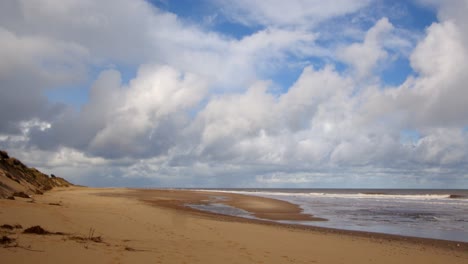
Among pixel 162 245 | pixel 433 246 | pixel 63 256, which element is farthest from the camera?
pixel 433 246

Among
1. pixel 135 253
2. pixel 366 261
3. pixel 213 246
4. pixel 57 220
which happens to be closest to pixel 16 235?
pixel 135 253

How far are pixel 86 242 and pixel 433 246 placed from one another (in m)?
14.5

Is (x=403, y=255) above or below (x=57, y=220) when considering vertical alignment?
below

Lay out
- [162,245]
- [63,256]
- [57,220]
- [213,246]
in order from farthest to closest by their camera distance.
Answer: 1. [57,220]
2. [213,246]
3. [162,245]
4. [63,256]

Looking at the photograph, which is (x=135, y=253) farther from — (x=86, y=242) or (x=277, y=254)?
(x=277, y=254)

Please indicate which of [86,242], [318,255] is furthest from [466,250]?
[86,242]

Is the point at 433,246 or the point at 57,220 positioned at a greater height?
the point at 57,220

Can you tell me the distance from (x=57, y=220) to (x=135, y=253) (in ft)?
21.6

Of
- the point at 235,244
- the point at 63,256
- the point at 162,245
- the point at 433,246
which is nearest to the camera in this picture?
the point at 63,256

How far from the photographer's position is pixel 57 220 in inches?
570

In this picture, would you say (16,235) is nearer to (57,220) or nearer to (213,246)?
(57,220)

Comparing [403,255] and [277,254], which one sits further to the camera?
[403,255]

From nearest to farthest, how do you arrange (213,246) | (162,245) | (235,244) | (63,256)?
(63,256) < (162,245) < (213,246) < (235,244)

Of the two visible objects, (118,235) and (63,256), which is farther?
(118,235)
